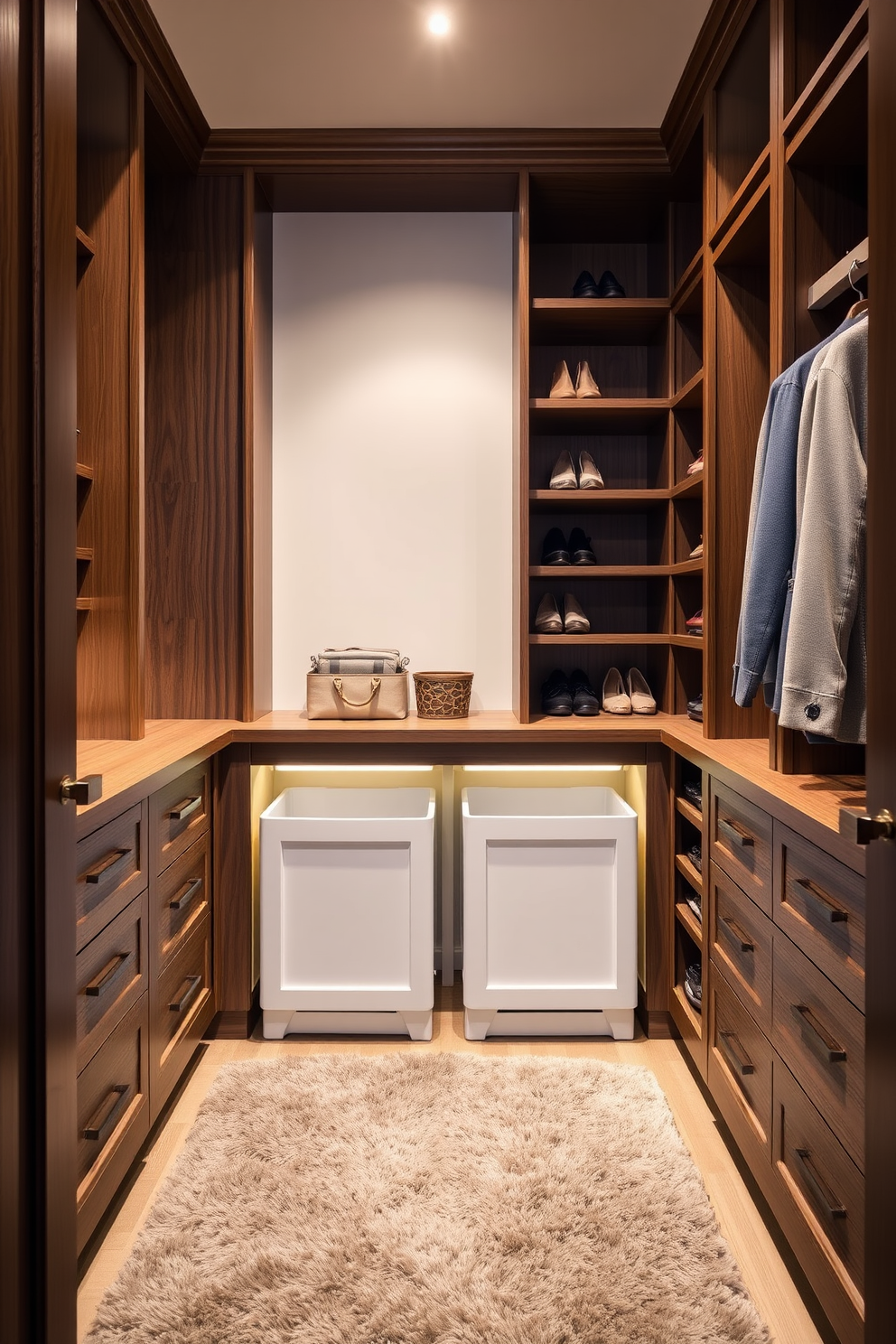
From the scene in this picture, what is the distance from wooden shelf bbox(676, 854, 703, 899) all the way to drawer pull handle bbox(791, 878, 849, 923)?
658 millimetres

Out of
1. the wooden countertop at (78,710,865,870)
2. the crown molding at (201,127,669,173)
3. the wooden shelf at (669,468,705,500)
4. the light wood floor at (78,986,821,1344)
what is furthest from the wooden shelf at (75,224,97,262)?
the light wood floor at (78,986,821,1344)

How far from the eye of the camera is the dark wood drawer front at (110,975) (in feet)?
4.83

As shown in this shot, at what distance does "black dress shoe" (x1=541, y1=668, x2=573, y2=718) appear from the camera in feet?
9.10

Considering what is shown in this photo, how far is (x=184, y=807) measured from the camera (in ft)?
6.86

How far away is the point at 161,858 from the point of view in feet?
6.31

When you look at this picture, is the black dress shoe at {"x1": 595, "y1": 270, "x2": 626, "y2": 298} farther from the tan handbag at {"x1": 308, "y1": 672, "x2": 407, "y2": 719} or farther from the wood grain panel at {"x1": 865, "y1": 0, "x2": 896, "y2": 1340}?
the wood grain panel at {"x1": 865, "y1": 0, "x2": 896, "y2": 1340}

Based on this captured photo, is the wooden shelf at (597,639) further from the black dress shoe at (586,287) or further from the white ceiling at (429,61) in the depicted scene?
the white ceiling at (429,61)

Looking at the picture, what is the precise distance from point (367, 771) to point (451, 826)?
13.0 inches

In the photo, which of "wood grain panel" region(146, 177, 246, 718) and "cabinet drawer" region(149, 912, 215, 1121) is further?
"wood grain panel" region(146, 177, 246, 718)

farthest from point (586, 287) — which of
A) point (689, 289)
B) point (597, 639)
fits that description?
point (597, 639)

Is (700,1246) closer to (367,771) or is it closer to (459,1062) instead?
(459,1062)

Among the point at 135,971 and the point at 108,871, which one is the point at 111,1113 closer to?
the point at 135,971

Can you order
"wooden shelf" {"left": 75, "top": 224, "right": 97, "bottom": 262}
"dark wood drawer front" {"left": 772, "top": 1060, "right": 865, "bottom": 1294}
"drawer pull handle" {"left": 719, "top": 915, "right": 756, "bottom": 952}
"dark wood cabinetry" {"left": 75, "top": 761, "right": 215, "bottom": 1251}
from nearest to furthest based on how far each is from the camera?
"dark wood drawer front" {"left": 772, "top": 1060, "right": 865, "bottom": 1294} → "dark wood cabinetry" {"left": 75, "top": 761, "right": 215, "bottom": 1251} → "drawer pull handle" {"left": 719, "top": 915, "right": 756, "bottom": 952} → "wooden shelf" {"left": 75, "top": 224, "right": 97, "bottom": 262}

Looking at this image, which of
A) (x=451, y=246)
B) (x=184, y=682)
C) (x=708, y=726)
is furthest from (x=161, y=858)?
(x=451, y=246)
